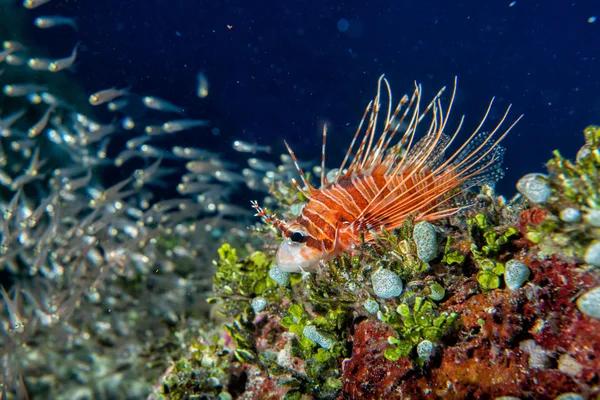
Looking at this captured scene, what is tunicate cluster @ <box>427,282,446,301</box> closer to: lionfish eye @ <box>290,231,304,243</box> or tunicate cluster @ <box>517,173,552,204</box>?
tunicate cluster @ <box>517,173,552,204</box>

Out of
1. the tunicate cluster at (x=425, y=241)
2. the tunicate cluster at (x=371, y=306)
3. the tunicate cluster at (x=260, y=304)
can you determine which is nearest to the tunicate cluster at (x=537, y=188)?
the tunicate cluster at (x=425, y=241)

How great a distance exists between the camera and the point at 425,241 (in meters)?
2.54

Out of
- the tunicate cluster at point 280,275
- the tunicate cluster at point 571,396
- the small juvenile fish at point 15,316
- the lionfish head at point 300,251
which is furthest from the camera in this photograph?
the small juvenile fish at point 15,316

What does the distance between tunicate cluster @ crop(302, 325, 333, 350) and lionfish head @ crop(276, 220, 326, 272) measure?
1.61ft

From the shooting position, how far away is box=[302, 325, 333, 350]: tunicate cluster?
290 centimetres

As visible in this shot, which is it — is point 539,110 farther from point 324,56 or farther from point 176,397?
point 176,397

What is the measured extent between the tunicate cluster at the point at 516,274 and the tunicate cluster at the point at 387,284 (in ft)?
2.25

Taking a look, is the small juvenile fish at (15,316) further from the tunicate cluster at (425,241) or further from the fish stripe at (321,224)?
the tunicate cluster at (425,241)

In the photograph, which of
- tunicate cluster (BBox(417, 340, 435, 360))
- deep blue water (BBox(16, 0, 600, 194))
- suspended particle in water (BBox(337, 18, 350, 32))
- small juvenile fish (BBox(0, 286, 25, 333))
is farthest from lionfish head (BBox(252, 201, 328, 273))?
Answer: suspended particle in water (BBox(337, 18, 350, 32))

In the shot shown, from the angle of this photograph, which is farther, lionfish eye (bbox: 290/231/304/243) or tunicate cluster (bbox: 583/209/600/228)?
lionfish eye (bbox: 290/231/304/243)

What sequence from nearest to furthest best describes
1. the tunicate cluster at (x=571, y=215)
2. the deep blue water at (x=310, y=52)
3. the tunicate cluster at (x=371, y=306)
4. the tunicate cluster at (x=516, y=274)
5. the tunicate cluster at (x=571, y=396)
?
the tunicate cluster at (x=571, y=396) < the tunicate cluster at (x=571, y=215) < the tunicate cluster at (x=516, y=274) < the tunicate cluster at (x=371, y=306) < the deep blue water at (x=310, y=52)

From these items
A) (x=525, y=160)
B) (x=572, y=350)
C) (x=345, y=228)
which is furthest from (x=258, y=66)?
(x=525, y=160)

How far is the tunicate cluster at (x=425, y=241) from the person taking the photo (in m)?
2.55

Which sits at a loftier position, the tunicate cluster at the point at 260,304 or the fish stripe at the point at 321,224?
the fish stripe at the point at 321,224
